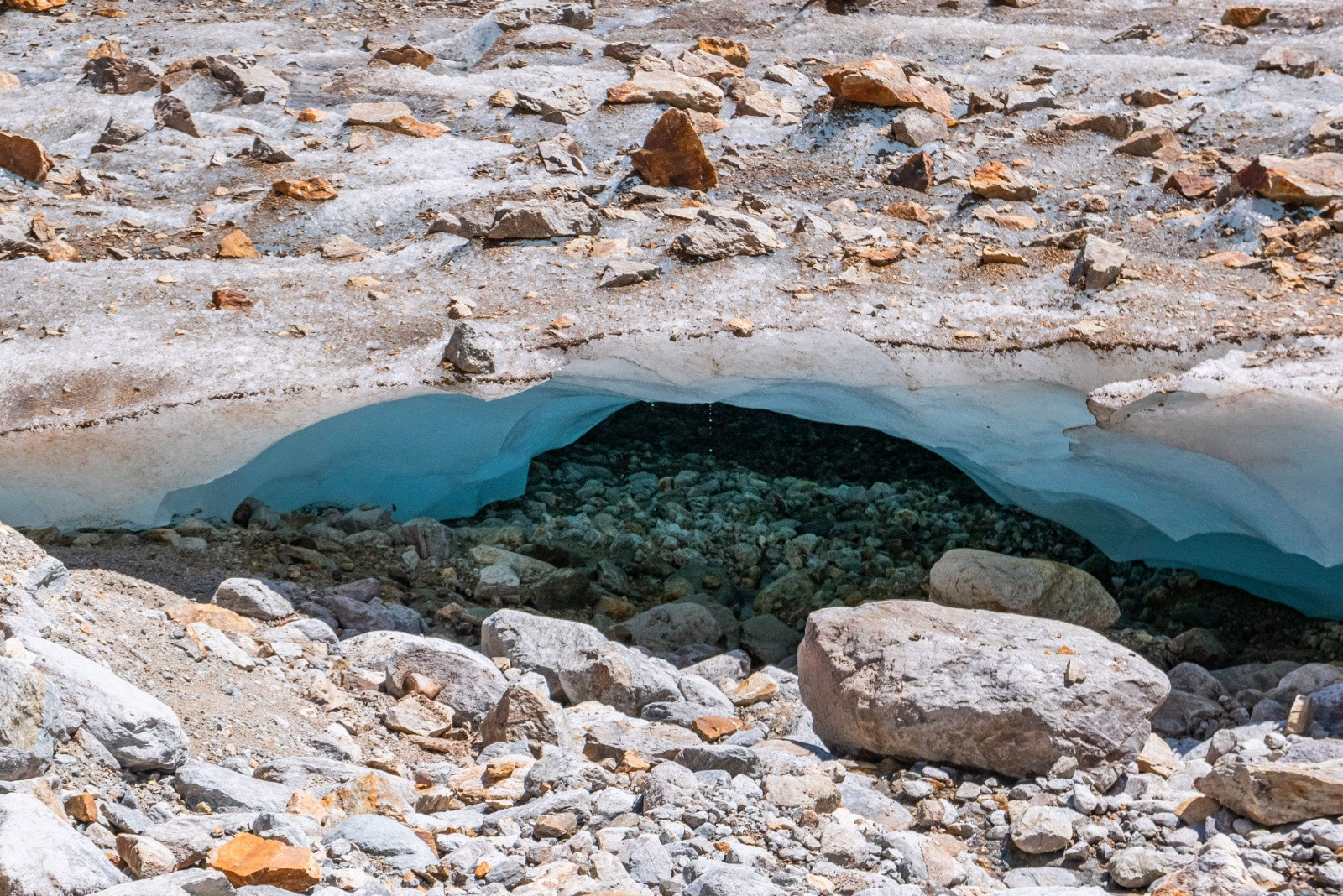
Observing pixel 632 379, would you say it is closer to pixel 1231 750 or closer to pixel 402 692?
pixel 402 692

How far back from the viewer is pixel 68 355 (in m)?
4.21

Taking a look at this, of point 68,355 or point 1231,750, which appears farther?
point 68,355

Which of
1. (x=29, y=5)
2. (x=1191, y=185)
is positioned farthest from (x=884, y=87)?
(x=29, y=5)

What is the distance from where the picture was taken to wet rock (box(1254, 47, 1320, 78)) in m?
5.89

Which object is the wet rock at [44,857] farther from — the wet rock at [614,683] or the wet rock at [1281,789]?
the wet rock at [1281,789]

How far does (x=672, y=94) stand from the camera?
6102 mm

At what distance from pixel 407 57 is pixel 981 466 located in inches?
155

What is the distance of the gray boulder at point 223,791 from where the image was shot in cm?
242

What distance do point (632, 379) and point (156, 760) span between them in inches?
91.8

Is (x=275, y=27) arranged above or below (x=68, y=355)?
above

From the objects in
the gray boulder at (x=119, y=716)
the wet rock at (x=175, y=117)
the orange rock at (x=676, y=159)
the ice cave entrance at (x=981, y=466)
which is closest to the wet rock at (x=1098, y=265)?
the ice cave entrance at (x=981, y=466)

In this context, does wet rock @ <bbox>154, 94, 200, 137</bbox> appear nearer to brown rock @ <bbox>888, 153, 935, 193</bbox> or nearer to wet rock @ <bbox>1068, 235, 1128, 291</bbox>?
brown rock @ <bbox>888, 153, 935, 193</bbox>

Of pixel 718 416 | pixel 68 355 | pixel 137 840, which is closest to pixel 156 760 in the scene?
pixel 137 840

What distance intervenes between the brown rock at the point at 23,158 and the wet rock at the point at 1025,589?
164 inches
